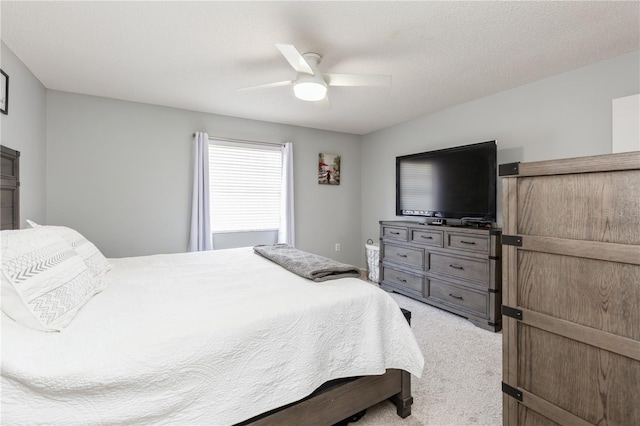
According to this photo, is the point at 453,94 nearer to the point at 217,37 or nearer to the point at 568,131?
the point at 568,131

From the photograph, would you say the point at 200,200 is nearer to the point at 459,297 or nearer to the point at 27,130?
the point at 27,130

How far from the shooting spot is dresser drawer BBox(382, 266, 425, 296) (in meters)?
3.66

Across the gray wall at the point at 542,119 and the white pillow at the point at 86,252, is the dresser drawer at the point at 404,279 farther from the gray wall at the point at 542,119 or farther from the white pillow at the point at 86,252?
the white pillow at the point at 86,252

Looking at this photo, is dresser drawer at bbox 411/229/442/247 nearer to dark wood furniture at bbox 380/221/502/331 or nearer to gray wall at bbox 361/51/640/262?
dark wood furniture at bbox 380/221/502/331

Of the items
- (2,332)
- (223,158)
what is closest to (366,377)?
(2,332)

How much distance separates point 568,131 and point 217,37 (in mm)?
3158

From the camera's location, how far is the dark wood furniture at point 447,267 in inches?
115

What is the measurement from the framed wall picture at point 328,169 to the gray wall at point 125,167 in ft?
3.04

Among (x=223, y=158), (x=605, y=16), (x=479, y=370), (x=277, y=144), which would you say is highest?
(x=605, y=16)

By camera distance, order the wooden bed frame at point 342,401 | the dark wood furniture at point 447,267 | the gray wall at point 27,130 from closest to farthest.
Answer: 1. the wooden bed frame at point 342,401
2. the gray wall at point 27,130
3. the dark wood furniture at point 447,267

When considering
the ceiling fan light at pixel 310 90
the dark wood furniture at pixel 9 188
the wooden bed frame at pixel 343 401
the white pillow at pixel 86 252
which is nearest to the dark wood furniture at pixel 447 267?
the wooden bed frame at pixel 343 401

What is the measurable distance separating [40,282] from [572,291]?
200 cm

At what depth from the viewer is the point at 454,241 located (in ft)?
10.7

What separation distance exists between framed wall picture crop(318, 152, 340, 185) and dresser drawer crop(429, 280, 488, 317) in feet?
7.51
